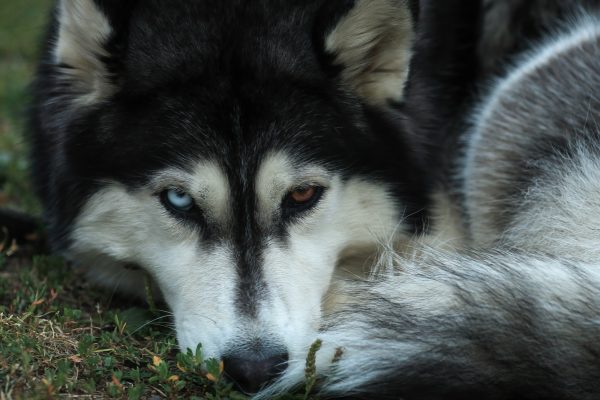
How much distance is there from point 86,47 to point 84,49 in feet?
0.06

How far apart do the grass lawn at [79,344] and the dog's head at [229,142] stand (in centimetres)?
15

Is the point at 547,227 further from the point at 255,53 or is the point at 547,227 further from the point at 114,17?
the point at 114,17

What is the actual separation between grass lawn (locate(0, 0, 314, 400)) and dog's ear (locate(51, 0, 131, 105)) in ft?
2.67

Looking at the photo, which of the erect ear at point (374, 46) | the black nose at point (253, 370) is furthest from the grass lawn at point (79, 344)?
the erect ear at point (374, 46)

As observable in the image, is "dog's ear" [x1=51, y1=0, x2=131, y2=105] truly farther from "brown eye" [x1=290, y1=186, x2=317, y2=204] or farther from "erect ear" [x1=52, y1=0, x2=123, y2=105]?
"brown eye" [x1=290, y1=186, x2=317, y2=204]

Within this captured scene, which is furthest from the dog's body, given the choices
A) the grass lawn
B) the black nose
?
the grass lawn

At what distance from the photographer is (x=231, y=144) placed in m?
3.08

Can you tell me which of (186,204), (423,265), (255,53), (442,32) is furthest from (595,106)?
(186,204)

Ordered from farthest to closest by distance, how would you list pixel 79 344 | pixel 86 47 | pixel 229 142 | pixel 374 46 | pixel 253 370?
pixel 374 46 → pixel 86 47 → pixel 229 142 → pixel 79 344 → pixel 253 370

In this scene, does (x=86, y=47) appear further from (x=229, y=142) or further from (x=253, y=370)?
(x=253, y=370)

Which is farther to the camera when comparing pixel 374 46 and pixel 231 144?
pixel 374 46

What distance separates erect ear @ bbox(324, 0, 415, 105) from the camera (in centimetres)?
315

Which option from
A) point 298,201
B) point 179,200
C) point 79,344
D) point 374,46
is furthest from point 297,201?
point 79,344

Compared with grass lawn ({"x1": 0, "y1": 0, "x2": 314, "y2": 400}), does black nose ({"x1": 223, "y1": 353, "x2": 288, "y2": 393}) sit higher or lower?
higher
